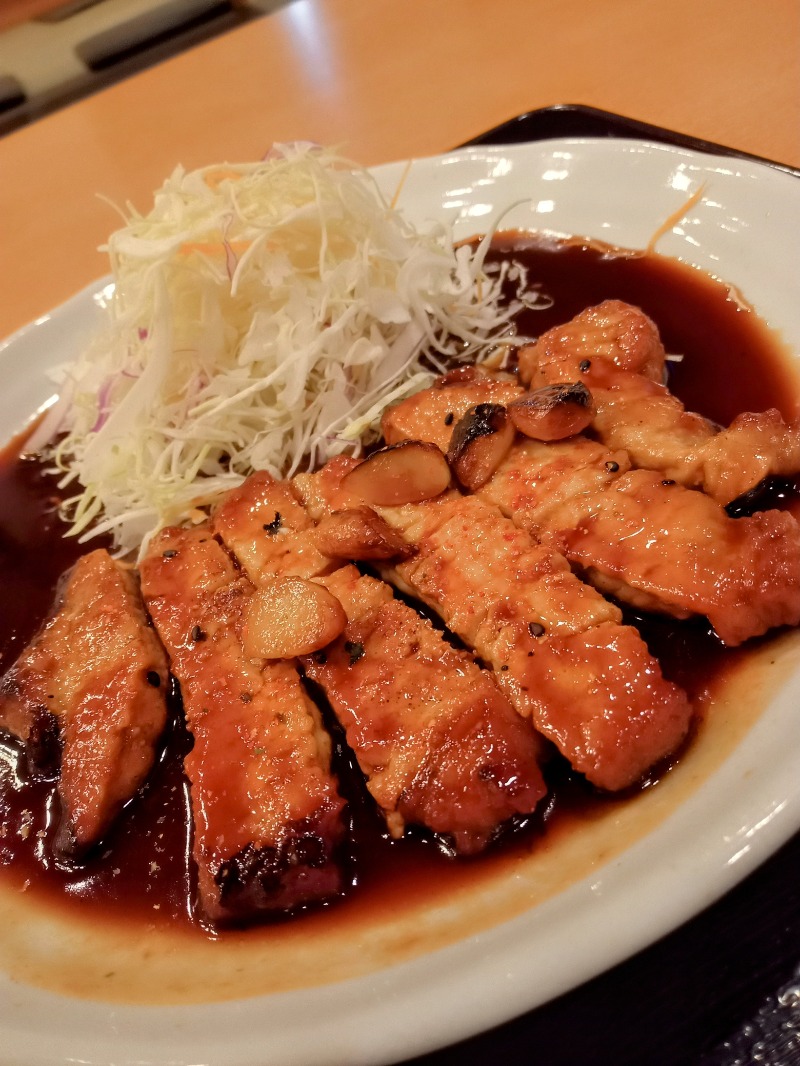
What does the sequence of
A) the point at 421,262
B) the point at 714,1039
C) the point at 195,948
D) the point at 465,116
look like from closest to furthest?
the point at 714,1039 < the point at 195,948 < the point at 421,262 < the point at 465,116

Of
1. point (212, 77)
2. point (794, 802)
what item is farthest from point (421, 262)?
point (212, 77)

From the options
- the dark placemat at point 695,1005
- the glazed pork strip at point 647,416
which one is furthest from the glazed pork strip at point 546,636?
the glazed pork strip at point 647,416

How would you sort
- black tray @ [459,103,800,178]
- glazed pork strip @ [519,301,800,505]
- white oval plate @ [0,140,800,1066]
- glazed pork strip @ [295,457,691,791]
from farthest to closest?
black tray @ [459,103,800,178] → glazed pork strip @ [519,301,800,505] → glazed pork strip @ [295,457,691,791] → white oval plate @ [0,140,800,1066]

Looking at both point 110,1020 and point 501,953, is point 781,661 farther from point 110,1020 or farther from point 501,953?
point 110,1020

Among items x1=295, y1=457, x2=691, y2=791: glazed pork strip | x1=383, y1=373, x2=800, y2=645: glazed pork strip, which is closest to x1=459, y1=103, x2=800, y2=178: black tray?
x1=383, y1=373, x2=800, y2=645: glazed pork strip

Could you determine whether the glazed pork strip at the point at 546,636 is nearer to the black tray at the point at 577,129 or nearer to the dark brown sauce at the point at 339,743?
the dark brown sauce at the point at 339,743

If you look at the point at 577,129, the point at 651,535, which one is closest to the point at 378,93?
the point at 577,129

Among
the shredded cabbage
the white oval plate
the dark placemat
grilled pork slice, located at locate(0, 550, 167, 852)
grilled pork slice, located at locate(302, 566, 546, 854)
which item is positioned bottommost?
the dark placemat

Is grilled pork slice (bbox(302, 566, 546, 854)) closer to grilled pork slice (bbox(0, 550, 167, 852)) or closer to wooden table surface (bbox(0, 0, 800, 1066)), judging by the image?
grilled pork slice (bbox(0, 550, 167, 852))
